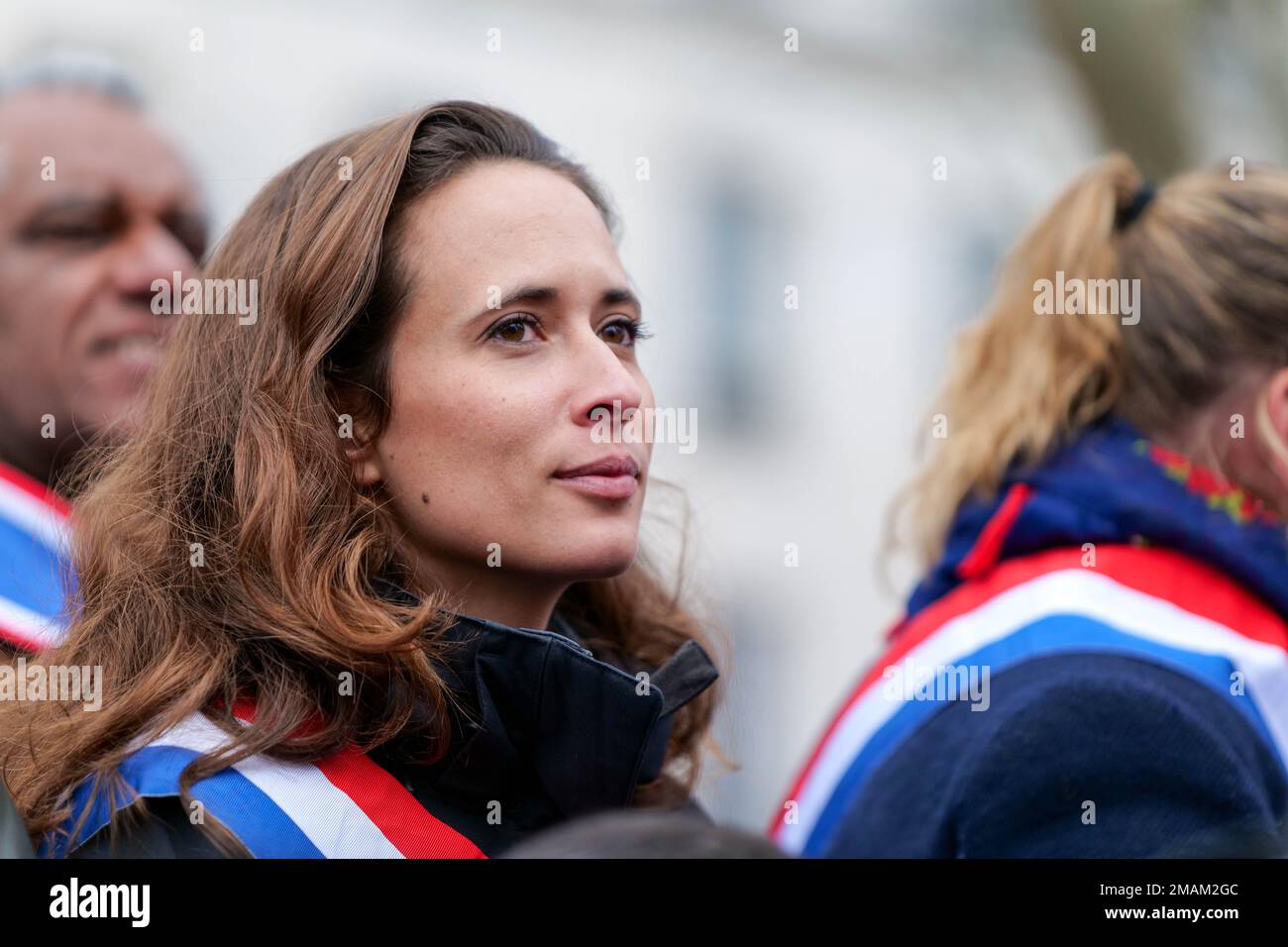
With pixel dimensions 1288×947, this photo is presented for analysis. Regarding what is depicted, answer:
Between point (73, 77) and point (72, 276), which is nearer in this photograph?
point (72, 276)

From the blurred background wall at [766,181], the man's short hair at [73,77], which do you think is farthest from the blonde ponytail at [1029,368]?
the blurred background wall at [766,181]

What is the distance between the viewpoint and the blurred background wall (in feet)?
28.9

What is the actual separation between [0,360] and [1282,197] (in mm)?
2259

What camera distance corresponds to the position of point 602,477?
6.38ft

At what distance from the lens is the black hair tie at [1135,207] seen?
113 inches

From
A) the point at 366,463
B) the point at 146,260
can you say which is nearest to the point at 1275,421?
the point at 366,463

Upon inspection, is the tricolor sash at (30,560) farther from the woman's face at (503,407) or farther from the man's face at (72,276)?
the woman's face at (503,407)

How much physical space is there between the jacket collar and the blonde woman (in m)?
0.53

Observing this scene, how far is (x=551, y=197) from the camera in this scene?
2.09m

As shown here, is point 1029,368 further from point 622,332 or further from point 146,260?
point 146,260

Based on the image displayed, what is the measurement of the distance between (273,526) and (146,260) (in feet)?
3.83

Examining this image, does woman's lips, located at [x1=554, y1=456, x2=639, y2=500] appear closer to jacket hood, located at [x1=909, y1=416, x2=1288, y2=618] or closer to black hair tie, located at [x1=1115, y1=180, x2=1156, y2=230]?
jacket hood, located at [x1=909, y1=416, x2=1288, y2=618]
